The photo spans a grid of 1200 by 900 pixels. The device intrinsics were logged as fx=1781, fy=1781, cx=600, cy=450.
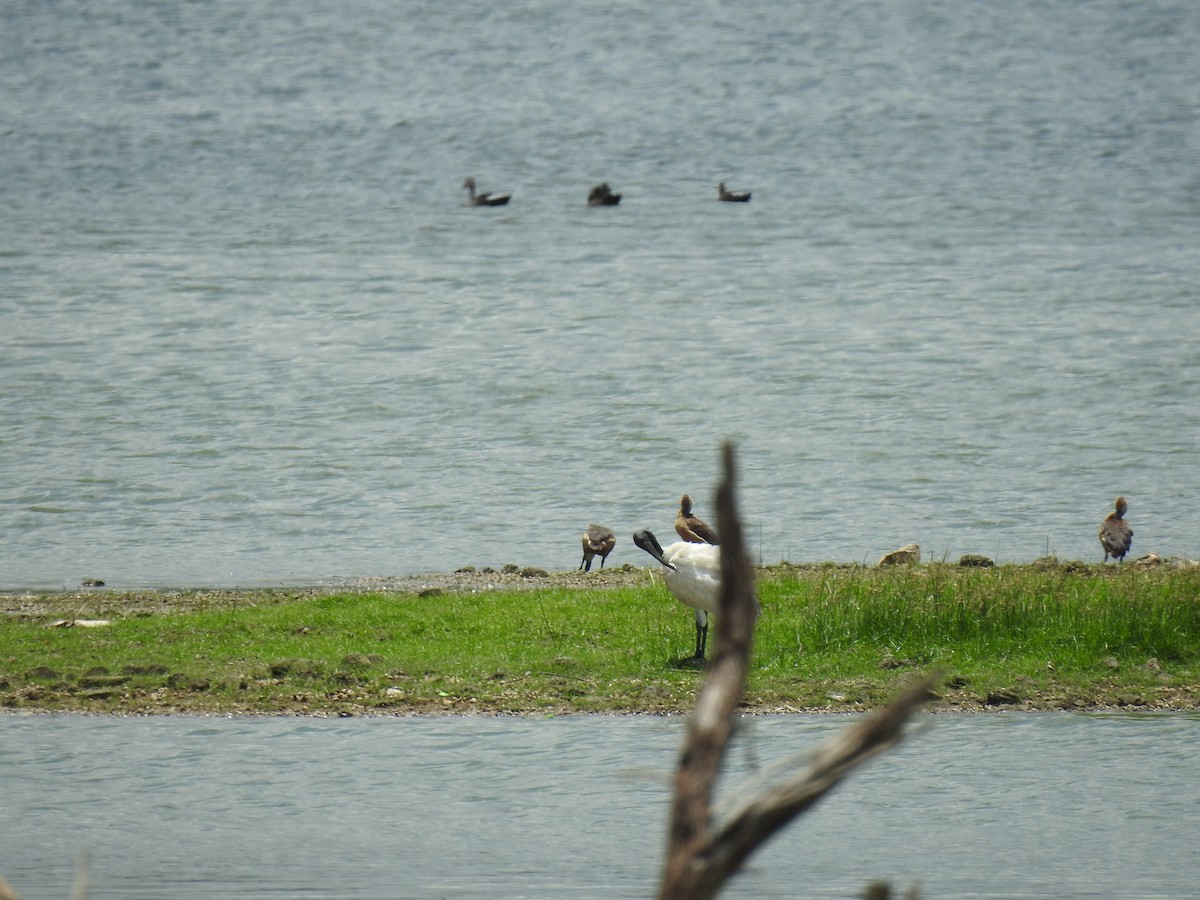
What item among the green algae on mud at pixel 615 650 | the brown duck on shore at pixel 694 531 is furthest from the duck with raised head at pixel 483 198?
the green algae on mud at pixel 615 650

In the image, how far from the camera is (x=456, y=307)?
34.7 meters

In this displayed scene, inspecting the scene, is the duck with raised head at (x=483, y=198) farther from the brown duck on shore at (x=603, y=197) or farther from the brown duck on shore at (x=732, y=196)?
the brown duck on shore at (x=732, y=196)

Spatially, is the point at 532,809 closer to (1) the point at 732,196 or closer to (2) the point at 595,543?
(2) the point at 595,543

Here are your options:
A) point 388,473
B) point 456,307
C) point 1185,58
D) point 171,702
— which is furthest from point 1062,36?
point 171,702

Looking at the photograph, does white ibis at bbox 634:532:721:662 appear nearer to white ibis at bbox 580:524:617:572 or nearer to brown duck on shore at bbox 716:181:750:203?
white ibis at bbox 580:524:617:572

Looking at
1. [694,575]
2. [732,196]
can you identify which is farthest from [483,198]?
[694,575]

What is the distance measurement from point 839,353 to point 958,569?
14746 millimetres

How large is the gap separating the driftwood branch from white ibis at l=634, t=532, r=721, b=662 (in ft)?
29.8

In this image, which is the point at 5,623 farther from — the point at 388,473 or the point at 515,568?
the point at 388,473

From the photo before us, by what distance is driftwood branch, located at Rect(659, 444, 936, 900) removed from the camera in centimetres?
363

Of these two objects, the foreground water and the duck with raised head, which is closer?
the foreground water

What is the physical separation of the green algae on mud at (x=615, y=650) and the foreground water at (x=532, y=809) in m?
0.40

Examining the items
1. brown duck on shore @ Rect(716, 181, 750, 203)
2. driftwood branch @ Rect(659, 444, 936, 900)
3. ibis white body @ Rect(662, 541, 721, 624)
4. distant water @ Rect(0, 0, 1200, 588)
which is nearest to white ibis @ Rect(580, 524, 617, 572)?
distant water @ Rect(0, 0, 1200, 588)

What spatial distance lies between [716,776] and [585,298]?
31.8 meters
